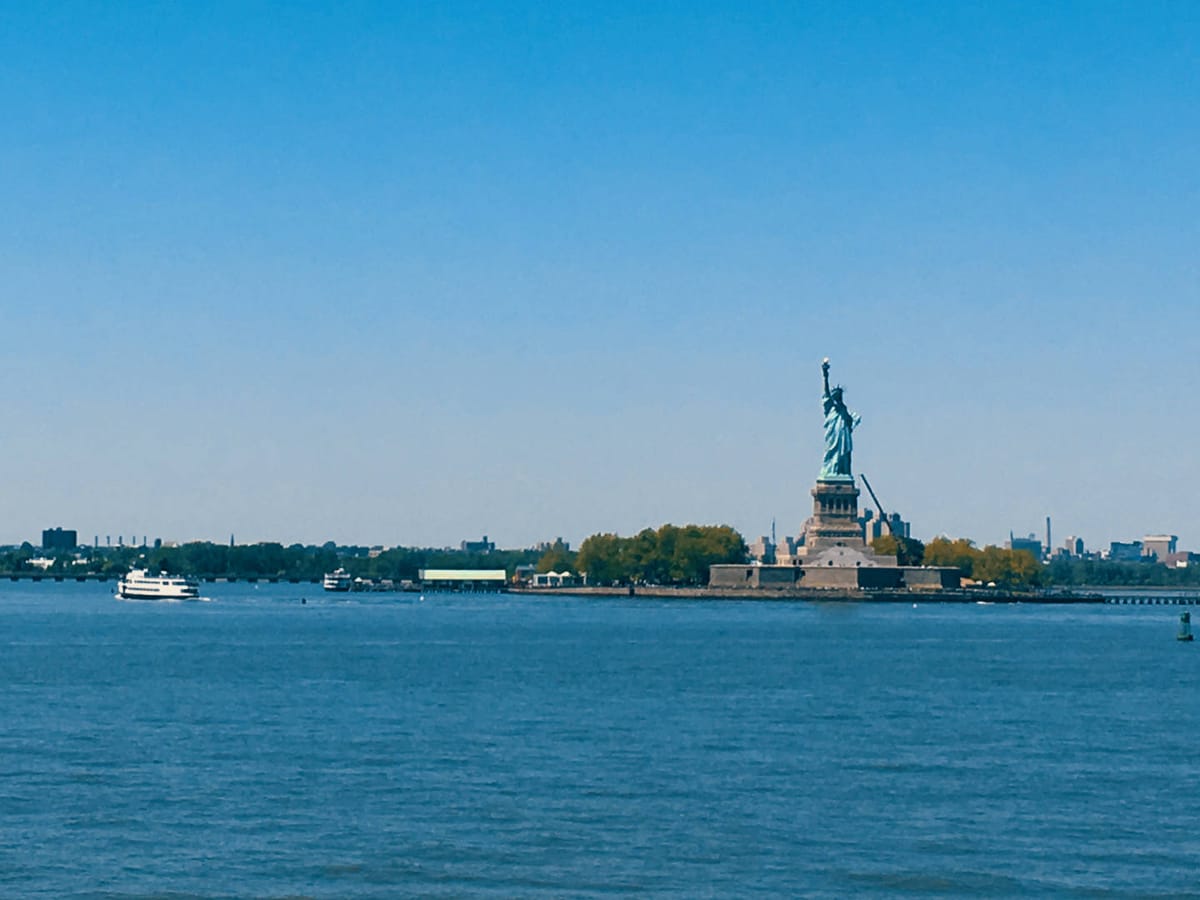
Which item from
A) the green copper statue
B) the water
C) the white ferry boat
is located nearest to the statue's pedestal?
the green copper statue

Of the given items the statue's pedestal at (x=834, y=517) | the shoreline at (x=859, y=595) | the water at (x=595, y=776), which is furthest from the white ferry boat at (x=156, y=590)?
the water at (x=595, y=776)

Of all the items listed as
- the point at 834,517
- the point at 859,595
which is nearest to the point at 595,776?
the point at 859,595

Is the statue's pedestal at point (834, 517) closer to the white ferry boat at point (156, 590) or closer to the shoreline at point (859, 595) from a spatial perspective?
the shoreline at point (859, 595)

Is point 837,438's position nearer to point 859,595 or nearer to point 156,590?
point 859,595

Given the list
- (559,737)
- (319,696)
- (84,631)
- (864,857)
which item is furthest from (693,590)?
(864,857)

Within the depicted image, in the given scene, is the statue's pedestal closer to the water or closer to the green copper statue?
the green copper statue

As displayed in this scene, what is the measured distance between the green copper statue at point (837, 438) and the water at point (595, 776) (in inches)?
3750

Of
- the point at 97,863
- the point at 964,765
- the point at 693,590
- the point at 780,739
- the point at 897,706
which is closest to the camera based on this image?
the point at 97,863

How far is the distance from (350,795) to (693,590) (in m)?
155

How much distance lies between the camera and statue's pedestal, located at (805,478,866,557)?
582 feet

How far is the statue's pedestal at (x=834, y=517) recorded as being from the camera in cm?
17750

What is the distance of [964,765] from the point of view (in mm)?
42688

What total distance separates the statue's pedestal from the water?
94691mm

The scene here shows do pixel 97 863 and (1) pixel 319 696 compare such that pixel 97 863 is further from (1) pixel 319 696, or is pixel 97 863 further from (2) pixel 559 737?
(1) pixel 319 696
